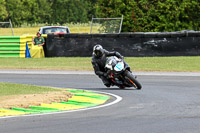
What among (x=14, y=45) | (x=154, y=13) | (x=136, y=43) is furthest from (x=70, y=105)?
(x=154, y=13)

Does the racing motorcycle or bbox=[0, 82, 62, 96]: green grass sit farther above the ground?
the racing motorcycle

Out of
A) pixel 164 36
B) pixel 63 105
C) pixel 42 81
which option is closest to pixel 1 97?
pixel 63 105

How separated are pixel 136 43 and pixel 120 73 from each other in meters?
10.8

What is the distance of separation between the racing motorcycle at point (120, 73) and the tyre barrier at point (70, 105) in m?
1.01

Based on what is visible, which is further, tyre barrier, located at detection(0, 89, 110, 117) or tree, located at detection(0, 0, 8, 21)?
tree, located at detection(0, 0, 8, 21)

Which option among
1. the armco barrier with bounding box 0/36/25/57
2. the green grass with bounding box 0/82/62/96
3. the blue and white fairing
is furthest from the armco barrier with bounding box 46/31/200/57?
the green grass with bounding box 0/82/62/96

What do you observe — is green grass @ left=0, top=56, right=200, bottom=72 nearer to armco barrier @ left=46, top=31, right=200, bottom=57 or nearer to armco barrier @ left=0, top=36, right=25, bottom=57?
armco barrier @ left=46, top=31, right=200, bottom=57

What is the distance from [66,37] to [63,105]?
1485cm

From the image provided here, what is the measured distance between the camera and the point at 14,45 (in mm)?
27266

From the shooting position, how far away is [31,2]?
82.0 meters

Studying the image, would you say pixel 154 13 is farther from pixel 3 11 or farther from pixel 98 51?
pixel 3 11

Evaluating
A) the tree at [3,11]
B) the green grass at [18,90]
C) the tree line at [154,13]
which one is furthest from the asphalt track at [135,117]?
the tree at [3,11]

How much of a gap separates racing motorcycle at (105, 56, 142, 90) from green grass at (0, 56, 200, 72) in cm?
706

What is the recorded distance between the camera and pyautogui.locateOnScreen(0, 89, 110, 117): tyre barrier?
9945 mm
